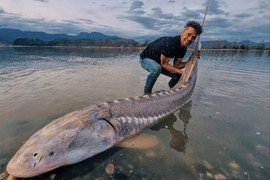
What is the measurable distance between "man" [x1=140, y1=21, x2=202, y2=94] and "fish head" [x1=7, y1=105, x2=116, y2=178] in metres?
3.07

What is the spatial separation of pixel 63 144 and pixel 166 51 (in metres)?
3.84

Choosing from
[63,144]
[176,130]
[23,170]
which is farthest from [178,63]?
[23,170]

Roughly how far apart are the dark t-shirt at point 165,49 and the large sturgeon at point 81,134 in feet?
5.95

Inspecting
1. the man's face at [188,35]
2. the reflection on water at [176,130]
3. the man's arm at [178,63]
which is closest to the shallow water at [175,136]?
the reflection on water at [176,130]

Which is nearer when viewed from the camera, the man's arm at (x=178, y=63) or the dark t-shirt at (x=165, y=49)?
the dark t-shirt at (x=165, y=49)

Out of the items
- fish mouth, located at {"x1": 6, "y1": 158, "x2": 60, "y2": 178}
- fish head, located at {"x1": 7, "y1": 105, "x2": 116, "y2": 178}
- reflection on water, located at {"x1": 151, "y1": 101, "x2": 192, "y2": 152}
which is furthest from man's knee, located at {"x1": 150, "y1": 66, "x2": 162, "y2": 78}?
fish mouth, located at {"x1": 6, "y1": 158, "x2": 60, "y2": 178}

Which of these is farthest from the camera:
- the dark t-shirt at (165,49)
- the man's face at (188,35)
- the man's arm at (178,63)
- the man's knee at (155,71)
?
the man's arm at (178,63)

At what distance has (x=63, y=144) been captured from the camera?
2.69 metres

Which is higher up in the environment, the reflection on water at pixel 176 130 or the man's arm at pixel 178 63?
the man's arm at pixel 178 63

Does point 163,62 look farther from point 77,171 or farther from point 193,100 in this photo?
point 77,171

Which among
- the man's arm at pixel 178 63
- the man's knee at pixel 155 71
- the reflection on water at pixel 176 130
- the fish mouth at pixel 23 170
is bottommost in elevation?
the reflection on water at pixel 176 130

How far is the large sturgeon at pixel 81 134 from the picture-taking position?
2525 millimetres

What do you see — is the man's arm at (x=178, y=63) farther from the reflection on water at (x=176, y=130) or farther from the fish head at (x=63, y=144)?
the fish head at (x=63, y=144)

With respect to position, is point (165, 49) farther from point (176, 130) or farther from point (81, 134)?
point (81, 134)
